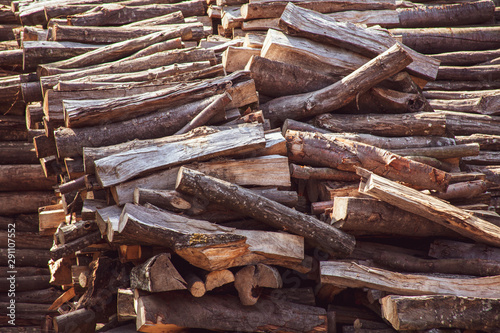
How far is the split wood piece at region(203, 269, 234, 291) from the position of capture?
363 centimetres

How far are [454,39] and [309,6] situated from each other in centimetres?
241

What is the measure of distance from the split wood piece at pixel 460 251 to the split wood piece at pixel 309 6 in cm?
393

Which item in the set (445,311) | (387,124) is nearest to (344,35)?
(387,124)

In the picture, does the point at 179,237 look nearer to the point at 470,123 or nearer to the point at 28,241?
the point at 470,123

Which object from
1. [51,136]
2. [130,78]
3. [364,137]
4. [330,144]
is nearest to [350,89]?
[364,137]

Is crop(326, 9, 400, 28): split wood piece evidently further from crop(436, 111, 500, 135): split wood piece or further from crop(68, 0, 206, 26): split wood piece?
crop(68, 0, 206, 26): split wood piece

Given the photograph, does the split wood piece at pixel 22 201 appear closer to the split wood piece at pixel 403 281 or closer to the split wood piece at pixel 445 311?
the split wood piece at pixel 403 281

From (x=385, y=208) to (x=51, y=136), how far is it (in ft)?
10.9

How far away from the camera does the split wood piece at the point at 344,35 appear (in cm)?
538

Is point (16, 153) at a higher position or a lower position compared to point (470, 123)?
lower

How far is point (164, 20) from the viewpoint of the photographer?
22.0ft

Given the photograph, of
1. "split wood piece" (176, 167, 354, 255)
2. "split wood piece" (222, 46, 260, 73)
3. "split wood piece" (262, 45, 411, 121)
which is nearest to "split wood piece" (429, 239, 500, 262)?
"split wood piece" (176, 167, 354, 255)

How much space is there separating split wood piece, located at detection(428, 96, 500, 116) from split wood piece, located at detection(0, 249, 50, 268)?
20.8ft

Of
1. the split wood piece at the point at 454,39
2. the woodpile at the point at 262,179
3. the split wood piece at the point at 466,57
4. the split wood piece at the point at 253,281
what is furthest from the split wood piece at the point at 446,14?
the split wood piece at the point at 253,281
